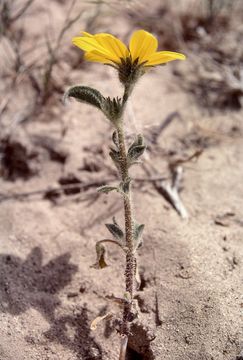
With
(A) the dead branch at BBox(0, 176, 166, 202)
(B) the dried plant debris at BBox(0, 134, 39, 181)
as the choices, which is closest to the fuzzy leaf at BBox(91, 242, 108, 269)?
(A) the dead branch at BBox(0, 176, 166, 202)

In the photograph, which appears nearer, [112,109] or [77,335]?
[112,109]

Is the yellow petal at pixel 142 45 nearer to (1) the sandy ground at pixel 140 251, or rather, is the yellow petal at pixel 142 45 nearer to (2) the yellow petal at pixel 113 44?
(2) the yellow petal at pixel 113 44

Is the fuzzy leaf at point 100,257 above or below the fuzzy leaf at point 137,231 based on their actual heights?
below

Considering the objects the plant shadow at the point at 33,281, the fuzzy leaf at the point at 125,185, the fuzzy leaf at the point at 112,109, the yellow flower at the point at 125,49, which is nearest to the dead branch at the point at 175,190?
the plant shadow at the point at 33,281

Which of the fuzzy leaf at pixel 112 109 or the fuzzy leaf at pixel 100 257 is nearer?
the fuzzy leaf at pixel 112 109

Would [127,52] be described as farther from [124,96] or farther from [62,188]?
[62,188]

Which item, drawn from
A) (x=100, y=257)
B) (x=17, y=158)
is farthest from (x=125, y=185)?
(x=17, y=158)

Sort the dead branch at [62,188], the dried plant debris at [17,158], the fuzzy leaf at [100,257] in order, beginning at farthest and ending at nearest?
the dried plant debris at [17,158]
the dead branch at [62,188]
the fuzzy leaf at [100,257]

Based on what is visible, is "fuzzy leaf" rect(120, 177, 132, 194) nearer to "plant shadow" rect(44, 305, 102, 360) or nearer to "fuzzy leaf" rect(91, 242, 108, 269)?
"fuzzy leaf" rect(91, 242, 108, 269)
